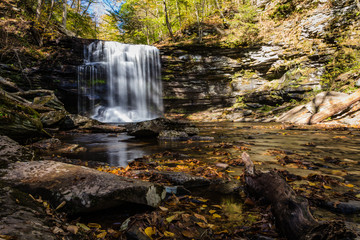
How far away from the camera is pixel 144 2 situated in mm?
26844

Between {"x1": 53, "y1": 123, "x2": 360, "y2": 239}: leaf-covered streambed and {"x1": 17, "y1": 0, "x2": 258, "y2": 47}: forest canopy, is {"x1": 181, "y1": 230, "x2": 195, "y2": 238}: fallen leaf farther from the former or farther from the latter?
{"x1": 17, "y1": 0, "x2": 258, "y2": 47}: forest canopy

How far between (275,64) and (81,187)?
1964 cm

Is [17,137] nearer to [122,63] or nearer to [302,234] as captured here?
[302,234]

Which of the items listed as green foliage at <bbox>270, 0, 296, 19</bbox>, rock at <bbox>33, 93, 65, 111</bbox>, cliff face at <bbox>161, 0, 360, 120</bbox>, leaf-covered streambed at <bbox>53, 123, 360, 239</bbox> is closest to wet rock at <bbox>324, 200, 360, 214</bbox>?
leaf-covered streambed at <bbox>53, 123, 360, 239</bbox>

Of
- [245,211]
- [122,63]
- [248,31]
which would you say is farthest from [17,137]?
[248,31]

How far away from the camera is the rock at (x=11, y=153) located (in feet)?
7.61

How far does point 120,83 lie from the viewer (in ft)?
61.3

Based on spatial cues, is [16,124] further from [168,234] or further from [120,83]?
[120,83]

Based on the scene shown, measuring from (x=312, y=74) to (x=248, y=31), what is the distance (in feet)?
23.8

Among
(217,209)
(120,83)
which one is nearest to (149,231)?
(217,209)

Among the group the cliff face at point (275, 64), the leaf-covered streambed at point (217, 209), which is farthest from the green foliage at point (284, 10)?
the leaf-covered streambed at point (217, 209)

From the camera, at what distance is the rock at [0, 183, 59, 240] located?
97 cm

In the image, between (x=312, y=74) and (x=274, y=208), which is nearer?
(x=274, y=208)

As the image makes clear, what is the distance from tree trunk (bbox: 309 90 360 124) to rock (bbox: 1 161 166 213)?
11.8 metres
